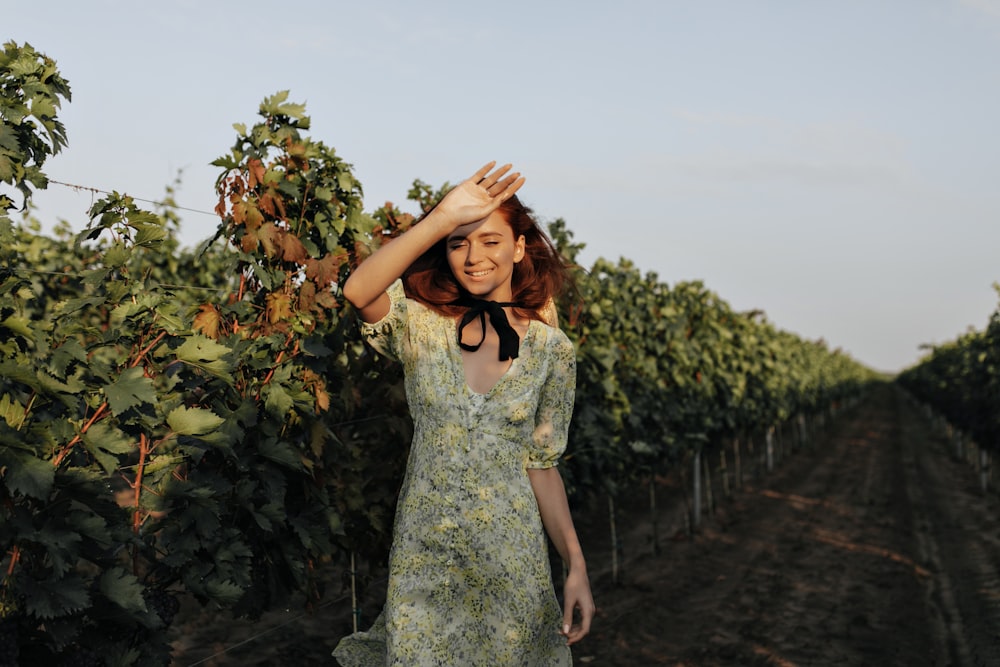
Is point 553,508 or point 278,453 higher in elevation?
point 278,453

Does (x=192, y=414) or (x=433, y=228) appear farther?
(x=192, y=414)

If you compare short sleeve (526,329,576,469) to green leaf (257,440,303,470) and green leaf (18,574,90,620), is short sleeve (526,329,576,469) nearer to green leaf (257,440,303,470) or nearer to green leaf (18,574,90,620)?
green leaf (18,574,90,620)

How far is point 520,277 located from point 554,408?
43 centimetres

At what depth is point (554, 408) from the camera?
2.54 metres

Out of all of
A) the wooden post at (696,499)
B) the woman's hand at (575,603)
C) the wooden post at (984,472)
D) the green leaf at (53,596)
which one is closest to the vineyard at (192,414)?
the green leaf at (53,596)

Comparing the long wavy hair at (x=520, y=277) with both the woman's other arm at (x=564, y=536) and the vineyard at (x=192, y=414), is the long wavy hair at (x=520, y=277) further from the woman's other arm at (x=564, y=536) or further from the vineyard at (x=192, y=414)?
the woman's other arm at (x=564, y=536)

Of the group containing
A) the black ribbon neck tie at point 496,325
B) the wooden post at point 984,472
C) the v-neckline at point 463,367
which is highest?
the black ribbon neck tie at point 496,325

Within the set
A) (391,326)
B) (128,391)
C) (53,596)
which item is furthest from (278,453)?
(391,326)

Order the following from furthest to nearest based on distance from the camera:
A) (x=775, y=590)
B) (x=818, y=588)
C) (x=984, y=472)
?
(x=984, y=472) → (x=818, y=588) → (x=775, y=590)

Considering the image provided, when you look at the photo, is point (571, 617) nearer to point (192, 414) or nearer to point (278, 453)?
point (192, 414)

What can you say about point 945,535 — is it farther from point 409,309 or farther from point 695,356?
point 409,309

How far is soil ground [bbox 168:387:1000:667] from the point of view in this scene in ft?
23.1

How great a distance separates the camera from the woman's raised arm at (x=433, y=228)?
2260 mm

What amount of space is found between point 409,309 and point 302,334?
1.77 m
